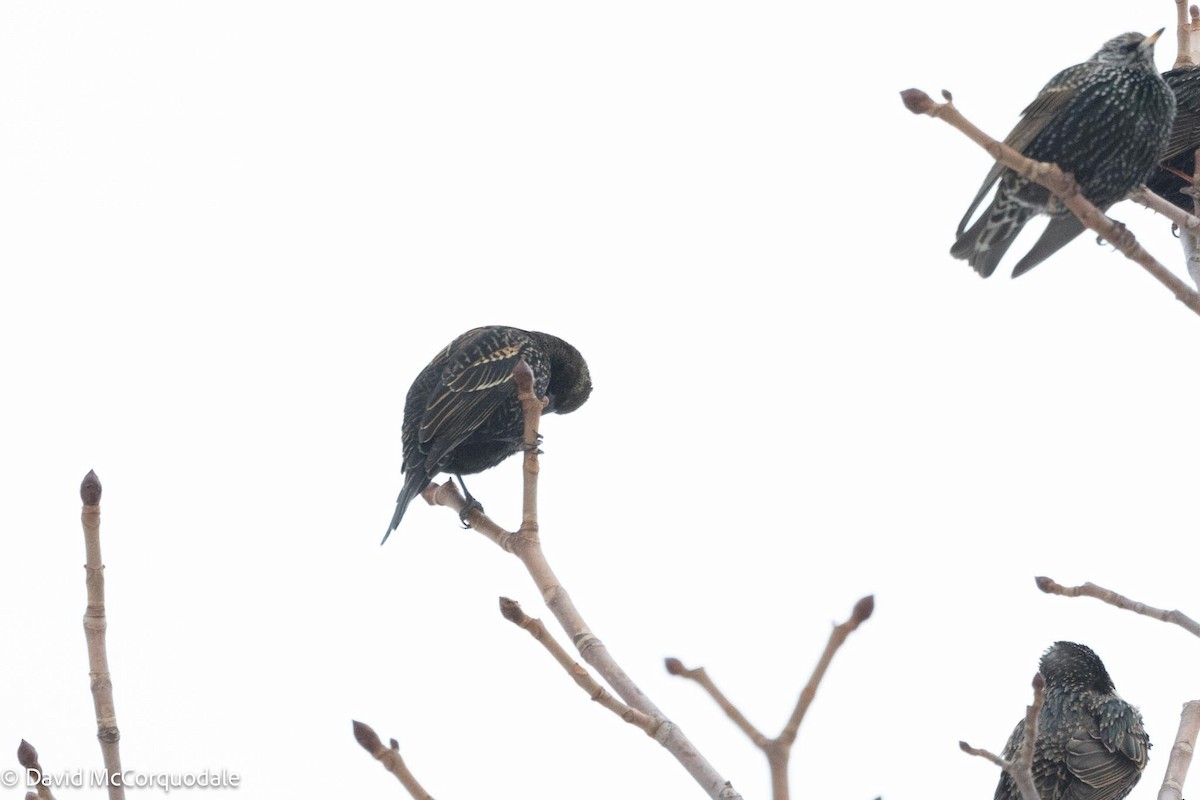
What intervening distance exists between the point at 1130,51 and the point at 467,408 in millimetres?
2960

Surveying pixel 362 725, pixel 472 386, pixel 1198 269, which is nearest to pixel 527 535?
pixel 362 725

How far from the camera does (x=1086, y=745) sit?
5824 millimetres

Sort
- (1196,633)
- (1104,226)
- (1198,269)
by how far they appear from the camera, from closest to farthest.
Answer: (1196,633) → (1104,226) → (1198,269)

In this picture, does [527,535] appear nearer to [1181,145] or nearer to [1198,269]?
[1198,269]

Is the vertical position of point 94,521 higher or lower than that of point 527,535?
lower

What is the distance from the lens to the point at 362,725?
83.5 inches

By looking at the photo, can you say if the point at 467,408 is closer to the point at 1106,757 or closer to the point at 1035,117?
the point at 1035,117

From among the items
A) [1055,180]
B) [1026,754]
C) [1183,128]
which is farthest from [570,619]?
[1183,128]

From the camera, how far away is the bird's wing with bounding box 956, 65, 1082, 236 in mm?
5375

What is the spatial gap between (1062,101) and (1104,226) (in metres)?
2.14

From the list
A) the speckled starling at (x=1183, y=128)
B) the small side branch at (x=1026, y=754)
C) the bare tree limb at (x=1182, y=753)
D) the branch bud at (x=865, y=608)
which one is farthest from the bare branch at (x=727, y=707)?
the speckled starling at (x=1183, y=128)

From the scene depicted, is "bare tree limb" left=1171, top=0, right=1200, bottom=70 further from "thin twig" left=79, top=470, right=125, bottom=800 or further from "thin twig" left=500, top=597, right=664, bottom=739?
"thin twig" left=79, top=470, right=125, bottom=800

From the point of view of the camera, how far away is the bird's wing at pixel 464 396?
5.83 meters

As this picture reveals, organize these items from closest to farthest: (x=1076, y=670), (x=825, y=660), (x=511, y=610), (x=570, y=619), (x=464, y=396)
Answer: (x=825, y=660)
(x=511, y=610)
(x=570, y=619)
(x=464, y=396)
(x=1076, y=670)
